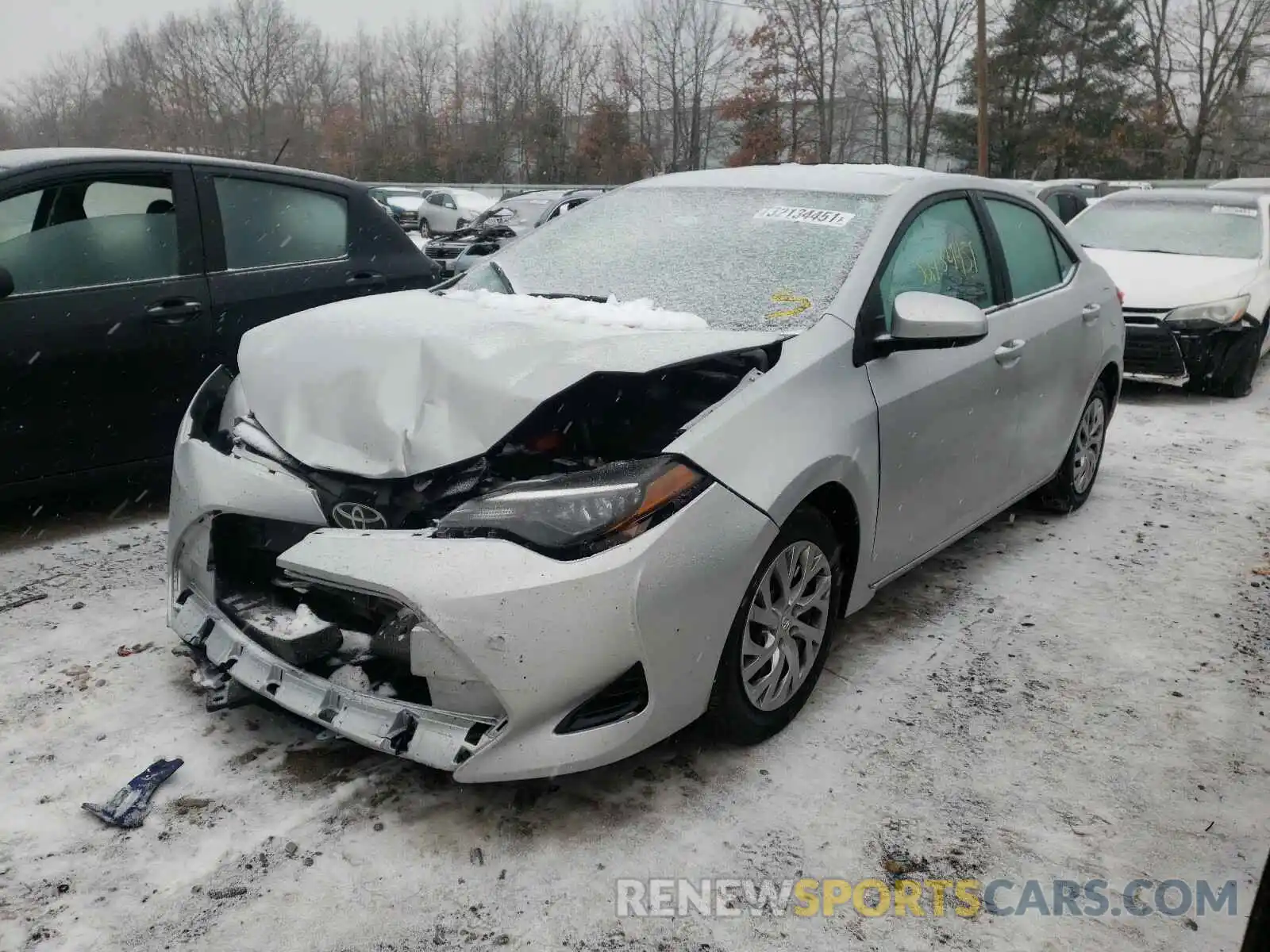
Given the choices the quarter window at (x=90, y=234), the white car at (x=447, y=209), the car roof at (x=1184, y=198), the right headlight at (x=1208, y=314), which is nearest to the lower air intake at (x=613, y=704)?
the quarter window at (x=90, y=234)

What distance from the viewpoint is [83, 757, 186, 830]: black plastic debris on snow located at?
2.43 metres

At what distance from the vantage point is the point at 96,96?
55125mm

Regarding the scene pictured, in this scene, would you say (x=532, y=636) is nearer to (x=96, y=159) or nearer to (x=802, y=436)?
(x=802, y=436)

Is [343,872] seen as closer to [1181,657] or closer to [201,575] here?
[201,575]

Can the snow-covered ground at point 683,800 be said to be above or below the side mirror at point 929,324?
below

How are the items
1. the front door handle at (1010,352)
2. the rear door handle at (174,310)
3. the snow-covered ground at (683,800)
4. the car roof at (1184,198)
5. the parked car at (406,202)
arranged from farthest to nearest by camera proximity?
the parked car at (406,202) < the car roof at (1184,198) < the rear door handle at (174,310) < the front door handle at (1010,352) < the snow-covered ground at (683,800)

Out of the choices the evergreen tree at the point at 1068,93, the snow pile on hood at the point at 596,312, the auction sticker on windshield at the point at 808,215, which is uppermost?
the evergreen tree at the point at 1068,93

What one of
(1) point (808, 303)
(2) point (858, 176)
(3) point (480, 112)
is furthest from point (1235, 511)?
(3) point (480, 112)

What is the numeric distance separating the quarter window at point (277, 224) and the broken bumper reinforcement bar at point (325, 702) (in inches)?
96.9

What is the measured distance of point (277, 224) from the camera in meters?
4.93

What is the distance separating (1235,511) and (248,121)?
199 ft

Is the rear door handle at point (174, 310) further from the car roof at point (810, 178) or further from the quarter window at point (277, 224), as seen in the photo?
the car roof at point (810, 178)

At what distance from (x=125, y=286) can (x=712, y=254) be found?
262 cm

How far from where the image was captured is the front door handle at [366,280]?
203 inches
